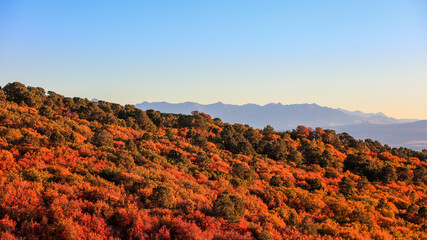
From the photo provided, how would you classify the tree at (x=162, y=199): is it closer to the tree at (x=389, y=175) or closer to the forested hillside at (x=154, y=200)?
the forested hillside at (x=154, y=200)

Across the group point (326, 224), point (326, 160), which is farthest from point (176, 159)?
point (326, 160)

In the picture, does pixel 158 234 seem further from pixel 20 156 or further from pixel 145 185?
pixel 20 156

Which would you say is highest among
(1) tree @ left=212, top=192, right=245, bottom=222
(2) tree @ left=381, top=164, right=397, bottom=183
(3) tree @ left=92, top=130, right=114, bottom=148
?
(3) tree @ left=92, top=130, right=114, bottom=148

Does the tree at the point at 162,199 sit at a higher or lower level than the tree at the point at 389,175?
higher

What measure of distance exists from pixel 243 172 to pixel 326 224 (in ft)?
30.9

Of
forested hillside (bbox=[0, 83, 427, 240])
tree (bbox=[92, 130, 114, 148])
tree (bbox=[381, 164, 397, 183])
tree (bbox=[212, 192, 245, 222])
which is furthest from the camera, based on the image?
tree (bbox=[381, 164, 397, 183])

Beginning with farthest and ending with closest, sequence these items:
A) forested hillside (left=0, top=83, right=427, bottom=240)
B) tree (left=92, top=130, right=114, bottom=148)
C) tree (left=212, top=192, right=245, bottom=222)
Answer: tree (left=92, top=130, right=114, bottom=148) < tree (left=212, top=192, right=245, bottom=222) < forested hillside (left=0, top=83, right=427, bottom=240)

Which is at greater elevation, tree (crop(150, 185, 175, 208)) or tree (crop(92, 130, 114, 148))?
tree (crop(92, 130, 114, 148))

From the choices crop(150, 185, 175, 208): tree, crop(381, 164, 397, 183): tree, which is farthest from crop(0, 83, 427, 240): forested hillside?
crop(381, 164, 397, 183): tree

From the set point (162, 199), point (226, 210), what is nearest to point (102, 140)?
point (162, 199)

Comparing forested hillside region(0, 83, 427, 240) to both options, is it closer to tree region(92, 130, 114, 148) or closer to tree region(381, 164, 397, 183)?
tree region(92, 130, 114, 148)

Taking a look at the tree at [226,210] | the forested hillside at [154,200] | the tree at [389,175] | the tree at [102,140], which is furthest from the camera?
the tree at [389,175]

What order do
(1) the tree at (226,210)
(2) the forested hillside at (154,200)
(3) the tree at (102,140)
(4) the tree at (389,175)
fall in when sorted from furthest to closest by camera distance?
(4) the tree at (389,175), (3) the tree at (102,140), (1) the tree at (226,210), (2) the forested hillside at (154,200)

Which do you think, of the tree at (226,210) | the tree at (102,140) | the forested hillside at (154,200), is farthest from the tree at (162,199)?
the tree at (102,140)
